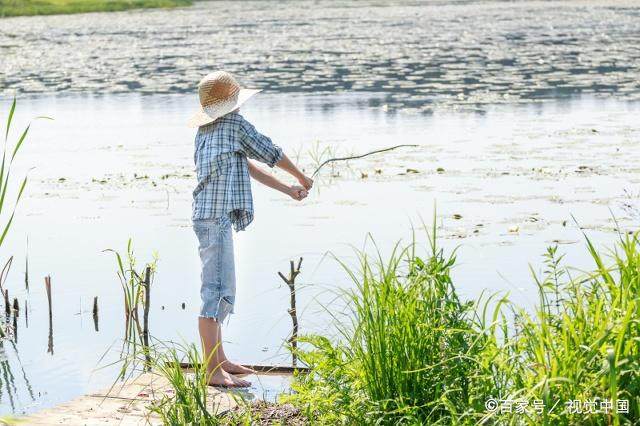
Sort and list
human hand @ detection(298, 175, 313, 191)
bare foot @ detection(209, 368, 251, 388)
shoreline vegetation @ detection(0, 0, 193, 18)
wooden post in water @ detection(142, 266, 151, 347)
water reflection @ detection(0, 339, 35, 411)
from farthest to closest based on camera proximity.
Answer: shoreline vegetation @ detection(0, 0, 193, 18) → wooden post in water @ detection(142, 266, 151, 347) → water reflection @ detection(0, 339, 35, 411) → human hand @ detection(298, 175, 313, 191) → bare foot @ detection(209, 368, 251, 388)

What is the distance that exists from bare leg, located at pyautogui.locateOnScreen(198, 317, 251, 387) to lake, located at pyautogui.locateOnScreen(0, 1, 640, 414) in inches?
6.8

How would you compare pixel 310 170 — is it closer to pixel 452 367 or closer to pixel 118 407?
pixel 118 407

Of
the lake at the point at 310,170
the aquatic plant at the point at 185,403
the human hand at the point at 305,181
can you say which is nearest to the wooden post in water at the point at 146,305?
the lake at the point at 310,170

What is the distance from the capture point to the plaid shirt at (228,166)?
5586 mm

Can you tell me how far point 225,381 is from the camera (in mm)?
5504

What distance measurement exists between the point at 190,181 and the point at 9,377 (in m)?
6.03

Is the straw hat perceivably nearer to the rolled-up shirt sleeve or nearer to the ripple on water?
the rolled-up shirt sleeve

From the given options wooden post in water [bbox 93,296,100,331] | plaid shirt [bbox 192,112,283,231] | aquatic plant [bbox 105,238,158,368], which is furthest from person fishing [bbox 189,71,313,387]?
wooden post in water [bbox 93,296,100,331]

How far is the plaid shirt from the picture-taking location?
18.3ft

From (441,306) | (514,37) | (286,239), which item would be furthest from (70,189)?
(514,37)

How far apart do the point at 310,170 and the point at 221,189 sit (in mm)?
7185

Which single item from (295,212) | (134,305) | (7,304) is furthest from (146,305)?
(295,212)

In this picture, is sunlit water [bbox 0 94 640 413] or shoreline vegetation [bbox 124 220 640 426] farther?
sunlit water [bbox 0 94 640 413]

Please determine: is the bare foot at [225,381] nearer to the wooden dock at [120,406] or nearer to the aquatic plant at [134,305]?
the wooden dock at [120,406]
